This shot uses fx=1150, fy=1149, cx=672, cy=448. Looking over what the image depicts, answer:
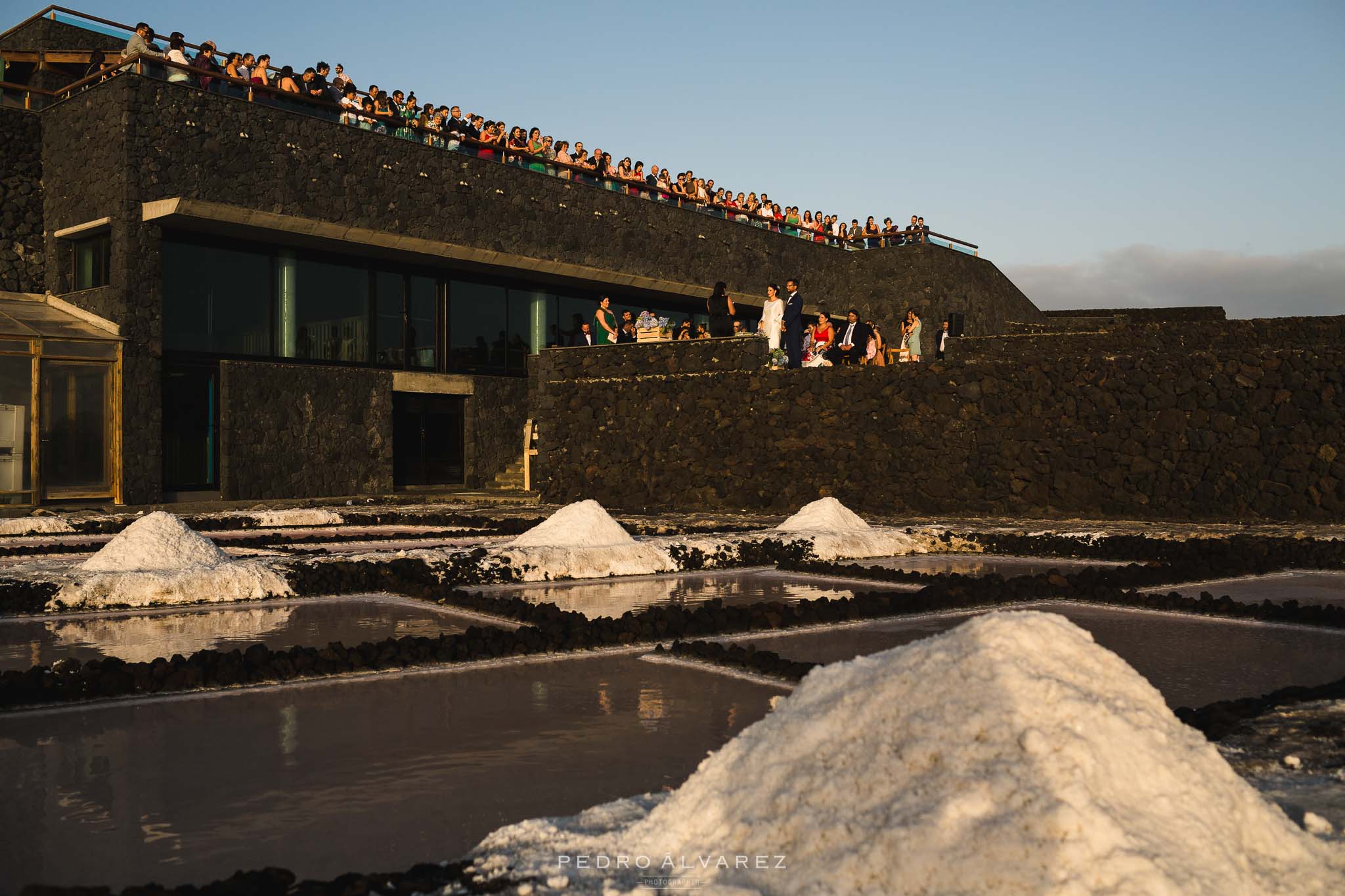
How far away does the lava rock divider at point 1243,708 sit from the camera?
365 centimetres

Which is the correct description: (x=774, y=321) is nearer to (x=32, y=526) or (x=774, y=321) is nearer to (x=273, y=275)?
(x=273, y=275)

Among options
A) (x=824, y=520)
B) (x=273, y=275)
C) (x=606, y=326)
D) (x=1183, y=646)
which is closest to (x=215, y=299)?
(x=273, y=275)

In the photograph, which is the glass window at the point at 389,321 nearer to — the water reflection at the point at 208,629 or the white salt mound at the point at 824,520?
the white salt mound at the point at 824,520

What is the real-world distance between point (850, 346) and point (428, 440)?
11.0 meters

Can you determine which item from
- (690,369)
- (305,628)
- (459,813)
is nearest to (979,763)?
(459,813)

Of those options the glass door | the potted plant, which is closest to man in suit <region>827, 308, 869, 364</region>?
the potted plant

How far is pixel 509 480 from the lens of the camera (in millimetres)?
25859

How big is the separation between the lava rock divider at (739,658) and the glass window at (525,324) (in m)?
22.4

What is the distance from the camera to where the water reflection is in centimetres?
541

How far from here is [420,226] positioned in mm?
23328

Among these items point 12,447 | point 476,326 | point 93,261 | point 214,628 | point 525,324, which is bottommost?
point 214,628

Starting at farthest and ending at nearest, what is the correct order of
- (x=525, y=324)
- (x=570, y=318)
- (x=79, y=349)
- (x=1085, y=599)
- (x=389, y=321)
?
(x=570, y=318), (x=525, y=324), (x=389, y=321), (x=79, y=349), (x=1085, y=599)

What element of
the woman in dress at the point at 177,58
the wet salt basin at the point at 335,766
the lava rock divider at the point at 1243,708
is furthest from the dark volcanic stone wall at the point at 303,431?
the lava rock divider at the point at 1243,708

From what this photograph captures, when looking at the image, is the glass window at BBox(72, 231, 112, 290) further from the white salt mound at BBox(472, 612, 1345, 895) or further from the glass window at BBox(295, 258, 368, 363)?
the white salt mound at BBox(472, 612, 1345, 895)
